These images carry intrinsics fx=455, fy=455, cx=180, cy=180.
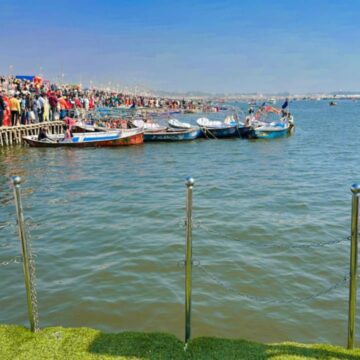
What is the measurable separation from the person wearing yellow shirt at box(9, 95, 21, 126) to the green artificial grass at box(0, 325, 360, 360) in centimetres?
2714

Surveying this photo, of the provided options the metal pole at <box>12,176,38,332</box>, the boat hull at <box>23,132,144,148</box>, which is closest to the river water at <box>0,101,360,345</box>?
the metal pole at <box>12,176,38,332</box>

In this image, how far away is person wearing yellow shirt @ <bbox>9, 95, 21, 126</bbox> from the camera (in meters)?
30.3

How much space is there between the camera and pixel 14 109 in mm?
31156

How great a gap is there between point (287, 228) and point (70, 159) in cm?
1711

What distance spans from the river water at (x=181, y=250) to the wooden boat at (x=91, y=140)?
793 cm

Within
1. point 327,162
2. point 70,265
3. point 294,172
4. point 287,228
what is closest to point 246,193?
point 287,228

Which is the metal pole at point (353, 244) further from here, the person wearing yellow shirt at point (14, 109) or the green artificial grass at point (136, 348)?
the person wearing yellow shirt at point (14, 109)

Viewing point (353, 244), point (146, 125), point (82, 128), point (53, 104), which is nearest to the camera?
point (353, 244)

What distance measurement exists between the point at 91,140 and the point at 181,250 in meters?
21.9

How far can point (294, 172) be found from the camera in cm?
2269

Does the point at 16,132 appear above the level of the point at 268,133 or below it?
above

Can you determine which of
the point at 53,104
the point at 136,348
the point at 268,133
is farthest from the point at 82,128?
the point at 136,348

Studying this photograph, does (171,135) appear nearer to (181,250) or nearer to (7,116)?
(7,116)

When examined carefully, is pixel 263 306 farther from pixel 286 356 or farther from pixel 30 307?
pixel 30 307
